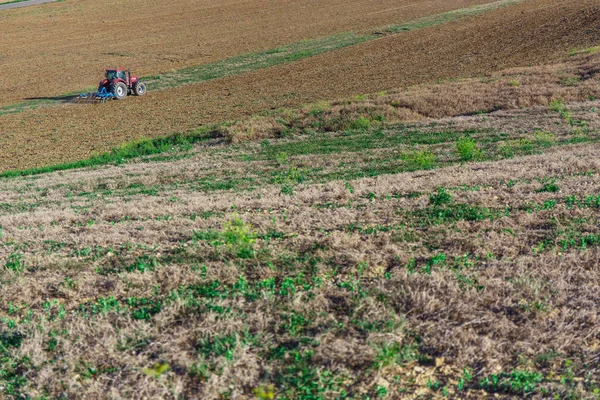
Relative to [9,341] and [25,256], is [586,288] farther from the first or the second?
[25,256]

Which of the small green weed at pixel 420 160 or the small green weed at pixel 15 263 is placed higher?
the small green weed at pixel 15 263

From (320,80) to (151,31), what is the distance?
3235 centimetres

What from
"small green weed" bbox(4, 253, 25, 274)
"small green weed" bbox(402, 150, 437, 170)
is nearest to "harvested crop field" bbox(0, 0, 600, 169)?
"small green weed" bbox(402, 150, 437, 170)

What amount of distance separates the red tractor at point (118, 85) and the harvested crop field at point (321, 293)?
24.4 m

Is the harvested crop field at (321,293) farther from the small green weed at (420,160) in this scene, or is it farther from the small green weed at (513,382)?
the small green weed at (420,160)

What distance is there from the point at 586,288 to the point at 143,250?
17.5ft

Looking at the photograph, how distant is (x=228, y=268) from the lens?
6004 millimetres

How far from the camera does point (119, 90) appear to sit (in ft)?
109

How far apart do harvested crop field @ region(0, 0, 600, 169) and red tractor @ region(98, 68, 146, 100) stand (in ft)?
4.46

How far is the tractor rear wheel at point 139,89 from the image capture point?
3403cm

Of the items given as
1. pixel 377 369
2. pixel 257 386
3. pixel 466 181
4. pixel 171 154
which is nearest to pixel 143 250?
pixel 257 386

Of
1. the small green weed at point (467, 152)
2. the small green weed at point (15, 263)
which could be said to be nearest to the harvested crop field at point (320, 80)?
the small green weed at point (467, 152)

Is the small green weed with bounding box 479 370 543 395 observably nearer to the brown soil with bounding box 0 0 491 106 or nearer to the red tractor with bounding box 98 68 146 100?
the red tractor with bounding box 98 68 146 100

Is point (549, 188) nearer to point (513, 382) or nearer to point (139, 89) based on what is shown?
point (513, 382)
